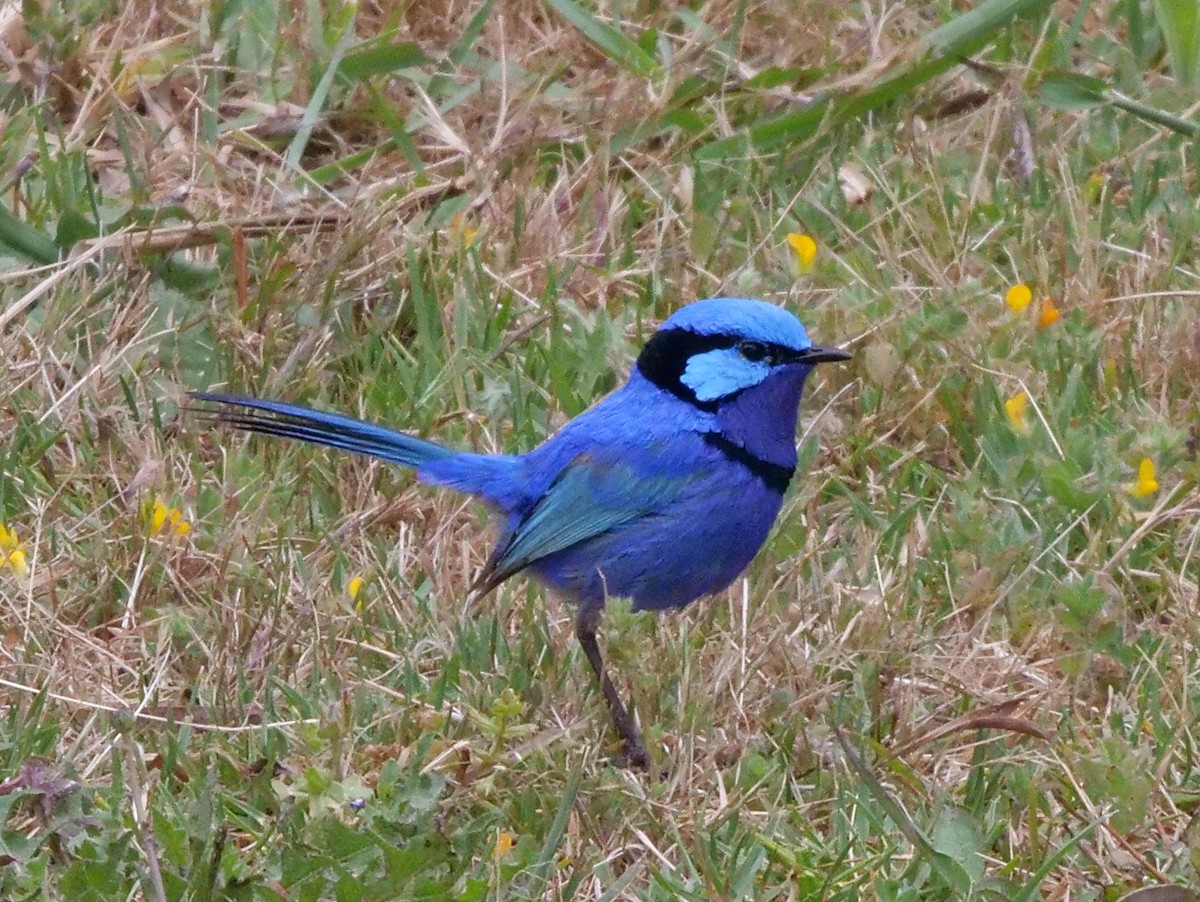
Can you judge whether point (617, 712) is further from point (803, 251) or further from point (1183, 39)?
point (1183, 39)

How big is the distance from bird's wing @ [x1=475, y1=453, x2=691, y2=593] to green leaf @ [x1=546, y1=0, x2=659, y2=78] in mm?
2178

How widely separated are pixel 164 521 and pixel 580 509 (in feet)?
2.87

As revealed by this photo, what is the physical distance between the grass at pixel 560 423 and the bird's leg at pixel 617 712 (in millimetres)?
40

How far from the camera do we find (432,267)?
5.04 meters

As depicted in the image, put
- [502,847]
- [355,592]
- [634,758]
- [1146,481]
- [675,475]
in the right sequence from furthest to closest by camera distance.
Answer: [1146,481], [355,592], [675,475], [634,758], [502,847]

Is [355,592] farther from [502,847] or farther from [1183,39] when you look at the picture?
[1183,39]

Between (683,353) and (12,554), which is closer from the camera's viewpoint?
(683,353)

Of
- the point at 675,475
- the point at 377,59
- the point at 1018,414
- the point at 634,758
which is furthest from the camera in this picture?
the point at 377,59

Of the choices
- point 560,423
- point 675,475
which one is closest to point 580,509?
point 675,475

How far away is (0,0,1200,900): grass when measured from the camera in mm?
3311

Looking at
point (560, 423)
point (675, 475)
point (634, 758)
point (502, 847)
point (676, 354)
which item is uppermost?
point (676, 354)

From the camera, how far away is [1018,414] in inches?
176

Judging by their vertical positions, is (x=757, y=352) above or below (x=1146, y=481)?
above

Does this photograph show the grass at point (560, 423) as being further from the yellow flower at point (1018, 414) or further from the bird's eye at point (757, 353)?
the bird's eye at point (757, 353)
